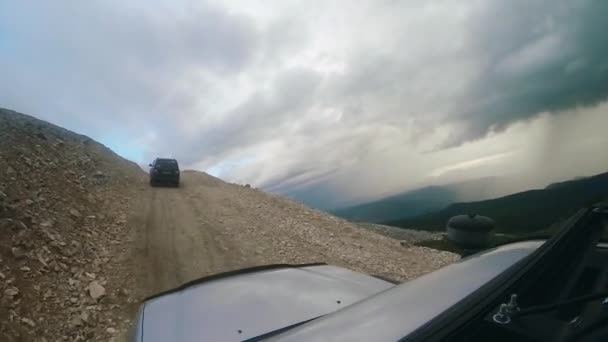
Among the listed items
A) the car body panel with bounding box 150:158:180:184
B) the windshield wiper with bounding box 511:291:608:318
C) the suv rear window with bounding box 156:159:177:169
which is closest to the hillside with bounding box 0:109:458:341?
the car body panel with bounding box 150:158:180:184

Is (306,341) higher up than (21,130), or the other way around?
(21,130)

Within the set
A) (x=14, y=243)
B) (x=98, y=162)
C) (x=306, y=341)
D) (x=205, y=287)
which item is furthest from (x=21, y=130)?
(x=306, y=341)

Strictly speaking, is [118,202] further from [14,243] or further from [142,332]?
[142,332]

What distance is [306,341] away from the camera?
143cm

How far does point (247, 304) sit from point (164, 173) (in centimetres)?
2041

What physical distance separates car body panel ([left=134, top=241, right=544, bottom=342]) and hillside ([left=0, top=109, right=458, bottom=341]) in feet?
12.0

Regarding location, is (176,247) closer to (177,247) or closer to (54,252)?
(177,247)

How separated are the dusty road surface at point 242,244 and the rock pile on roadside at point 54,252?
2.57 feet

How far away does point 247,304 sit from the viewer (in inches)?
119

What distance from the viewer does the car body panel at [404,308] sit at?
128 centimetres

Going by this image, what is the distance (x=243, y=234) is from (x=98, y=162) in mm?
13887

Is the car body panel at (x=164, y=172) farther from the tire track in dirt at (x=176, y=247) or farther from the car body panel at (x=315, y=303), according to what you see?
the car body panel at (x=315, y=303)

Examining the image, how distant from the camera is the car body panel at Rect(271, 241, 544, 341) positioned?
4.20ft

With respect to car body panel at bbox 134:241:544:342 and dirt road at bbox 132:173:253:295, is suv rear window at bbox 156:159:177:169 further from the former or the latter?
car body panel at bbox 134:241:544:342
